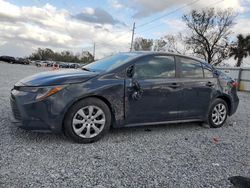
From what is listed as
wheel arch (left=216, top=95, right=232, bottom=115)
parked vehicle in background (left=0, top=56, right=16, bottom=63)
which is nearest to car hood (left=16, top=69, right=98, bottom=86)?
wheel arch (left=216, top=95, right=232, bottom=115)

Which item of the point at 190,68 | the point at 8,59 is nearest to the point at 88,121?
the point at 190,68

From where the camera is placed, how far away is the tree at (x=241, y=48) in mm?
49250

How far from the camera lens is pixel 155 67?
18.6 feet

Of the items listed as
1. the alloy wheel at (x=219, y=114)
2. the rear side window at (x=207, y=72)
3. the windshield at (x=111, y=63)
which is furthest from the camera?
the alloy wheel at (x=219, y=114)

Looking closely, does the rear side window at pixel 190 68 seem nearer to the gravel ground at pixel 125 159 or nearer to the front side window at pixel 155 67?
the front side window at pixel 155 67

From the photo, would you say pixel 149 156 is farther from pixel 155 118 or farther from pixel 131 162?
pixel 155 118

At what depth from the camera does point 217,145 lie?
532 centimetres

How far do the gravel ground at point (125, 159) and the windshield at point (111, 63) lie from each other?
45.6 inches

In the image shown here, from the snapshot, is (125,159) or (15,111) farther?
(15,111)

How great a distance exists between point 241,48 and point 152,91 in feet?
158

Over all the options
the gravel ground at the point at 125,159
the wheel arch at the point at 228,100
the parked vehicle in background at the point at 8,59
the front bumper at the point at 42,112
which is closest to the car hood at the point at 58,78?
the front bumper at the point at 42,112

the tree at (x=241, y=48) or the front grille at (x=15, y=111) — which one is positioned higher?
the tree at (x=241, y=48)

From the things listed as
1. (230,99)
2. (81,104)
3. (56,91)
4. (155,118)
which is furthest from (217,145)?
(56,91)

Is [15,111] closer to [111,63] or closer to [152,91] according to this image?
[111,63]
